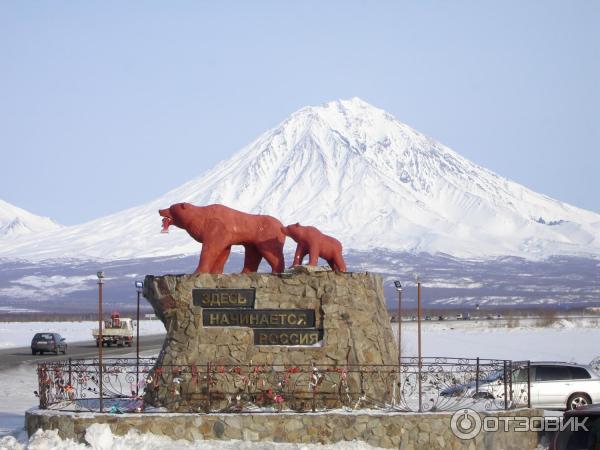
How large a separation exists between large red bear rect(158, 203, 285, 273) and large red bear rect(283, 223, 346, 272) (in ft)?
2.70

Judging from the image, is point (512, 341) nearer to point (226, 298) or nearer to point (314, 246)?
point (314, 246)

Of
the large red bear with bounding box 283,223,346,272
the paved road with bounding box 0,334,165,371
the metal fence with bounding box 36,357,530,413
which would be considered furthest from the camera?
the paved road with bounding box 0,334,165,371

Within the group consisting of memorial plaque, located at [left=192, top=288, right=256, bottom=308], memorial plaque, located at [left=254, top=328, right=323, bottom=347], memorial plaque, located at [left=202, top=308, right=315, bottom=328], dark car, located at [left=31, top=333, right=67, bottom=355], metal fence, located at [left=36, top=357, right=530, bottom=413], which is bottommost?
dark car, located at [left=31, top=333, right=67, bottom=355]

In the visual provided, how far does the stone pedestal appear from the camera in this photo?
22.3 m

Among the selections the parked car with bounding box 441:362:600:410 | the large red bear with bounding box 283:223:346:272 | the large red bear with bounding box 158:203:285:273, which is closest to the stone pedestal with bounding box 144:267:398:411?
the large red bear with bounding box 158:203:285:273

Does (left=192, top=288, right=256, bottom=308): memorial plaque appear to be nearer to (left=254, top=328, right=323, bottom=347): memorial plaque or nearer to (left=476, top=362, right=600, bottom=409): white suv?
(left=254, top=328, right=323, bottom=347): memorial plaque

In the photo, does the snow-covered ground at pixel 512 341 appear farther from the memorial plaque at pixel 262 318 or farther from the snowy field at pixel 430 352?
the memorial plaque at pixel 262 318

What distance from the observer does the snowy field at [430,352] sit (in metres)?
20.5

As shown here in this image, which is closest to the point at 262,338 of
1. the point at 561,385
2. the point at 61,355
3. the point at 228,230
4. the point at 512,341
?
the point at 228,230

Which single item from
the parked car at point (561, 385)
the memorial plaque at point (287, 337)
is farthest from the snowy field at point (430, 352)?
the parked car at point (561, 385)

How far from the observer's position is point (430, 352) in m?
50.4

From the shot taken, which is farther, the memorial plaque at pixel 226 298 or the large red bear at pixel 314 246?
the large red bear at pixel 314 246

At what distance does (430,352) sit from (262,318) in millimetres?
28539

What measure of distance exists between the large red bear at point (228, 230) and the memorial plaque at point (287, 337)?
6.99 ft
